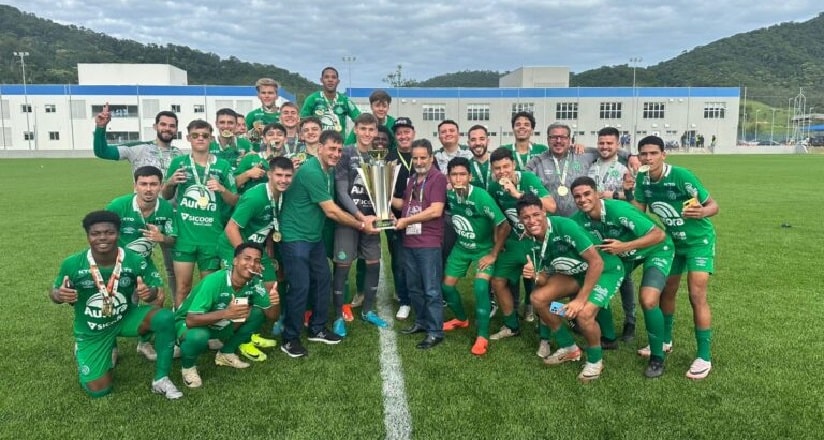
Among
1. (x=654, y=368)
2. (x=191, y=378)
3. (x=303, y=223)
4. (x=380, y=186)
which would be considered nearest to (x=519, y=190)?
(x=380, y=186)

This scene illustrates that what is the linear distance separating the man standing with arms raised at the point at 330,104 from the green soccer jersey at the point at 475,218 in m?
2.65

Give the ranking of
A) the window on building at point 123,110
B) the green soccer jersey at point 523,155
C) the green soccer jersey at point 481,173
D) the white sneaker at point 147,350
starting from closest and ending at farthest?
1. the white sneaker at point 147,350
2. the green soccer jersey at point 481,173
3. the green soccer jersey at point 523,155
4. the window on building at point 123,110

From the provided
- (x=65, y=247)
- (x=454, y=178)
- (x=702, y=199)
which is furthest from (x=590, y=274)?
(x=65, y=247)

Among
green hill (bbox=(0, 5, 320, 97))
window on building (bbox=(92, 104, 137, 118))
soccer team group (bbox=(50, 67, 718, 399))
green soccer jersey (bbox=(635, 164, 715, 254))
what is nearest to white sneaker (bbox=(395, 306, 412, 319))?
soccer team group (bbox=(50, 67, 718, 399))

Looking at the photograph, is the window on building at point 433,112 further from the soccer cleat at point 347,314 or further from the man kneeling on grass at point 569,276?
the man kneeling on grass at point 569,276

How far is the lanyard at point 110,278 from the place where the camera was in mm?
3783

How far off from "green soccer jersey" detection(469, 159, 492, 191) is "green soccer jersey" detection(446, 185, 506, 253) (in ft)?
1.27

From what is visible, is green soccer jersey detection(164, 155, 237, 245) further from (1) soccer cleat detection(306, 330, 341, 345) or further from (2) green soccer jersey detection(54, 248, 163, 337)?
(1) soccer cleat detection(306, 330, 341, 345)

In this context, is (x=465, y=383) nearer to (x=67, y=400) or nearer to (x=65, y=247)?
(x=67, y=400)

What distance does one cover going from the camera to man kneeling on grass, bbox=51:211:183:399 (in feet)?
12.4

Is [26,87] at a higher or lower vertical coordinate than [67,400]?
higher

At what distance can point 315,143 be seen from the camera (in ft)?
17.6

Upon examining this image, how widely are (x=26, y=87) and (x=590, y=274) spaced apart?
229ft

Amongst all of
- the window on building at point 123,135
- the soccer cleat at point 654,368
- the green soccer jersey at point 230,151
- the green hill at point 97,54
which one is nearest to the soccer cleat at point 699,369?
the soccer cleat at point 654,368
